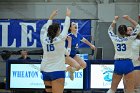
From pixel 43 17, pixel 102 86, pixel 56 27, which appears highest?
pixel 43 17

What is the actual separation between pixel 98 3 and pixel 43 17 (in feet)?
10.2

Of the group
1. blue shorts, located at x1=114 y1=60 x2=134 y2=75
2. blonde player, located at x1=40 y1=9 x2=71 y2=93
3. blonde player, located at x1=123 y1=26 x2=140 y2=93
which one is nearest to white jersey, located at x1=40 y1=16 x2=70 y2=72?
blonde player, located at x1=40 y1=9 x2=71 y2=93

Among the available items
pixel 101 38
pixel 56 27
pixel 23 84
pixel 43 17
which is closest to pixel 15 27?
pixel 43 17

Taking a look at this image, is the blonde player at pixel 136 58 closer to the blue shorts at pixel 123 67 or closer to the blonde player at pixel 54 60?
the blue shorts at pixel 123 67

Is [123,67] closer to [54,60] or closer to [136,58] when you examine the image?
[136,58]

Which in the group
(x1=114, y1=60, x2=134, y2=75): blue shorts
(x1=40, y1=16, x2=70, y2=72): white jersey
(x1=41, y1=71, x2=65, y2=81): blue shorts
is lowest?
(x1=41, y1=71, x2=65, y2=81): blue shorts

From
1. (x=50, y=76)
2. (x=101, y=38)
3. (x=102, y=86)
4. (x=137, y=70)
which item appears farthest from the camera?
(x=101, y=38)

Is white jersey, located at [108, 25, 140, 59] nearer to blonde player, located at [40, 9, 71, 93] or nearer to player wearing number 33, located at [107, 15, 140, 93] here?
player wearing number 33, located at [107, 15, 140, 93]

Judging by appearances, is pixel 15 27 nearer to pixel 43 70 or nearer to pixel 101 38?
pixel 101 38

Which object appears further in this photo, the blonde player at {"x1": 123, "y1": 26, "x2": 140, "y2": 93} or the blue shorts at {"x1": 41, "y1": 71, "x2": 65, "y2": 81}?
the blonde player at {"x1": 123, "y1": 26, "x2": 140, "y2": 93}

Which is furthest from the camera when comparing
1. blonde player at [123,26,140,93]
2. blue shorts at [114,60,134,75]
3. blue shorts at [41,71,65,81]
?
blonde player at [123,26,140,93]

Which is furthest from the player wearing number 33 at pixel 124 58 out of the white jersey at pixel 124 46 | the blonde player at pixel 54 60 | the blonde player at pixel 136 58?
the blonde player at pixel 54 60

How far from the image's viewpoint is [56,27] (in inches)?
248

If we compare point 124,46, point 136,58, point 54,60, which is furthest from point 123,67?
point 54,60
